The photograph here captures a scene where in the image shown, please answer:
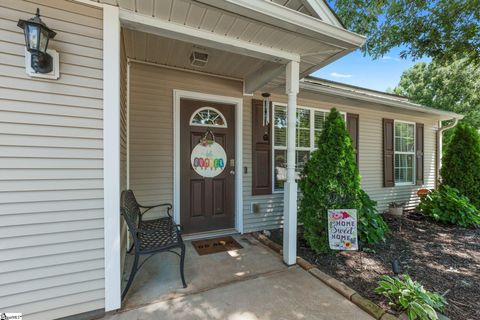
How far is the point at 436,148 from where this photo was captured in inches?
234

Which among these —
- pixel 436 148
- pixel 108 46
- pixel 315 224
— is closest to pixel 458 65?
pixel 436 148

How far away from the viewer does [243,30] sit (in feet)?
6.82

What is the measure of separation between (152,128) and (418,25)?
4.97 meters

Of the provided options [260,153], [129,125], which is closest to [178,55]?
[129,125]

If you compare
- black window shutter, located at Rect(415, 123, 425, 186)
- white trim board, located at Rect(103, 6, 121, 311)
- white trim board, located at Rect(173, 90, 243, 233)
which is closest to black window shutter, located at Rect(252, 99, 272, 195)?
white trim board, located at Rect(173, 90, 243, 233)

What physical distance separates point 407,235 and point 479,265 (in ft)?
3.28

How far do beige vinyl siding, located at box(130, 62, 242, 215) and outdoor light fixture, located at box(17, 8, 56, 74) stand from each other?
1.37 meters

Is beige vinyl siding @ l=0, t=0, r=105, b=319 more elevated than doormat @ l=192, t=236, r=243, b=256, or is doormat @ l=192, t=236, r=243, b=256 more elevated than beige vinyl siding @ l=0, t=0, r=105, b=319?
beige vinyl siding @ l=0, t=0, r=105, b=319

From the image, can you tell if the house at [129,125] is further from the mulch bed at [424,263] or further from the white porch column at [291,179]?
the mulch bed at [424,263]

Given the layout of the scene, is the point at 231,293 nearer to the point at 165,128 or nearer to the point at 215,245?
the point at 215,245

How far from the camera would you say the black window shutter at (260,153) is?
368cm

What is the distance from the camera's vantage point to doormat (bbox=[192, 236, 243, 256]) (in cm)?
292

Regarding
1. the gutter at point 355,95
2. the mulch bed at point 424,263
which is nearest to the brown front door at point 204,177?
the mulch bed at point 424,263

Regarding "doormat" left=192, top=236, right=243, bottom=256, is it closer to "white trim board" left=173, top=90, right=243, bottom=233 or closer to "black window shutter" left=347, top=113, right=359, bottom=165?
"white trim board" left=173, top=90, right=243, bottom=233
